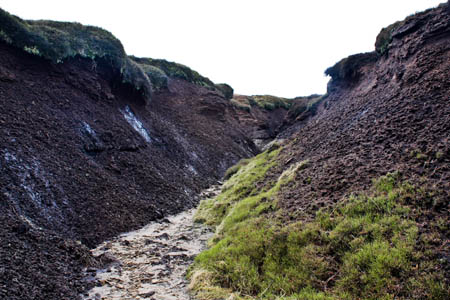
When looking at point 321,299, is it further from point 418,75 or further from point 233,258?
point 418,75

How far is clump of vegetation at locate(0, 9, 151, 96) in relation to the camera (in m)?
13.1

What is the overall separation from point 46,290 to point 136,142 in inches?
432

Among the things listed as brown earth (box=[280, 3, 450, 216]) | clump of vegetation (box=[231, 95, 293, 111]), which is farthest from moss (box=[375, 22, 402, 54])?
clump of vegetation (box=[231, 95, 293, 111])

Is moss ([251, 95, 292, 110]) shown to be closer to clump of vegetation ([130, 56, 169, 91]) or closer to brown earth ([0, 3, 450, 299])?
clump of vegetation ([130, 56, 169, 91])

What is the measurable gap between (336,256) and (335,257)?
3 cm

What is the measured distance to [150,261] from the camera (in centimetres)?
702

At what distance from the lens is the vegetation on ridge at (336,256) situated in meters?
3.83

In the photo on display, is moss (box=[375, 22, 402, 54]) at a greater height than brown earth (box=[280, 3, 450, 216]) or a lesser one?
greater

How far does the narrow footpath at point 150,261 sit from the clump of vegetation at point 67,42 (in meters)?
11.0

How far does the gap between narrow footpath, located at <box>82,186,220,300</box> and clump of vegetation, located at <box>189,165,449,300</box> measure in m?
0.53

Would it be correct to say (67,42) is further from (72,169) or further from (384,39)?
(384,39)

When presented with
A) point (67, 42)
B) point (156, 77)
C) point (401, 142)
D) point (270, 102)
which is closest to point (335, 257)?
point (401, 142)

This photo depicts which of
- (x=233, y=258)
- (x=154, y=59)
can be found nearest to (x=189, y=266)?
(x=233, y=258)

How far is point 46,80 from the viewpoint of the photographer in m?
13.4
